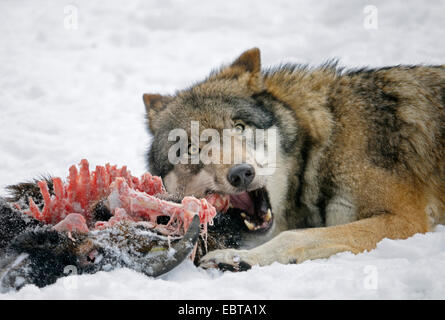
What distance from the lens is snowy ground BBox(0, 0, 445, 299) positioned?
5.43 m

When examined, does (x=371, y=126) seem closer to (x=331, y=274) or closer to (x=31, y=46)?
(x=331, y=274)

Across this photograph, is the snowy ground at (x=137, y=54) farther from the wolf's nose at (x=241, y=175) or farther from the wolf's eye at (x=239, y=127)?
the wolf's eye at (x=239, y=127)

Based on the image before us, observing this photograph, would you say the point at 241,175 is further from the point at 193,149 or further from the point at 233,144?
the point at 193,149

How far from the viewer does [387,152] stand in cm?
306

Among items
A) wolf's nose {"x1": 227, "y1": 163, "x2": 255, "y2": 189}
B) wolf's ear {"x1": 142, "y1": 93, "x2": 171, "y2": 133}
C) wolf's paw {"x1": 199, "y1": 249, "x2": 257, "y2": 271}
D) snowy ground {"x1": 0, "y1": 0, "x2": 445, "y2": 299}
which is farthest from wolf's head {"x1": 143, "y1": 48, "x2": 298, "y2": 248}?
snowy ground {"x1": 0, "y1": 0, "x2": 445, "y2": 299}

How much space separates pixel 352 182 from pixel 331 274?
1104mm

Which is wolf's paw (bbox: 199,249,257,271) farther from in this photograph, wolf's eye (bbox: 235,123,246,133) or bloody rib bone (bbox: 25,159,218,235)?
wolf's eye (bbox: 235,123,246,133)

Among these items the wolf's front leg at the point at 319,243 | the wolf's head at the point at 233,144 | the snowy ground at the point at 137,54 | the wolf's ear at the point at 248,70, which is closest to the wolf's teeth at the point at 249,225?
the wolf's head at the point at 233,144

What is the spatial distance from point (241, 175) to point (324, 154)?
0.75 meters

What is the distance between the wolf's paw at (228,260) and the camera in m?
2.35

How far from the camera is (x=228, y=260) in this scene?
238 cm

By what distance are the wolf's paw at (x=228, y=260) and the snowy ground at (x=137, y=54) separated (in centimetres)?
8
